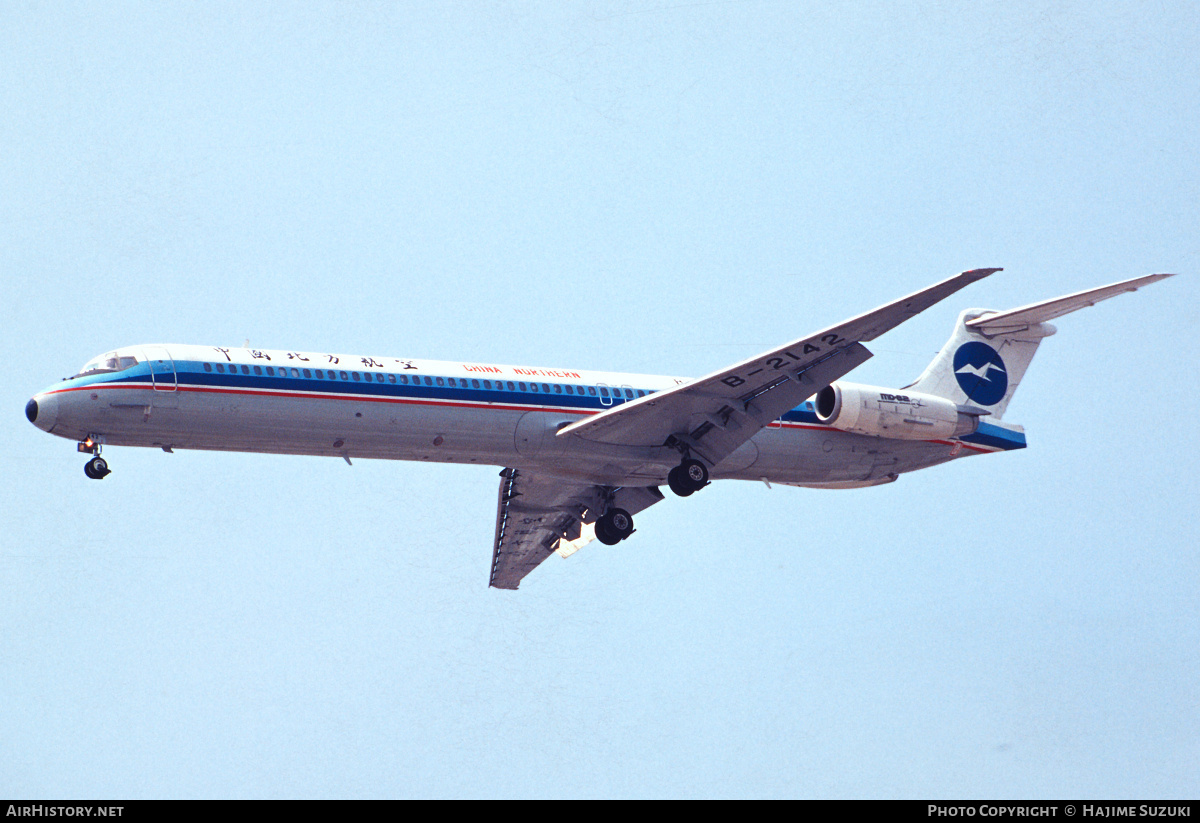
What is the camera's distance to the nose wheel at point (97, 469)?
79.3ft

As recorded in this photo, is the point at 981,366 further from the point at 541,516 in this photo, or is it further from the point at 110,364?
the point at 110,364

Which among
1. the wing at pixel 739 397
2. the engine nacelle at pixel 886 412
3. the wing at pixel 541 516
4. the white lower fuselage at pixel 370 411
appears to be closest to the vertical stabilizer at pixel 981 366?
the engine nacelle at pixel 886 412

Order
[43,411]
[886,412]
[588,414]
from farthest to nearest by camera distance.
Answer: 1. [886,412]
2. [588,414]
3. [43,411]

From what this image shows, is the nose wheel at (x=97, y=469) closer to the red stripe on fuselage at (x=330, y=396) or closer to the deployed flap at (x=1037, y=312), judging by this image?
the red stripe on fuselage at (x=330, y=396)

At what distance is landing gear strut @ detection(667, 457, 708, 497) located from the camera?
28.1 meters

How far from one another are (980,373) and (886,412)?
3.47 m

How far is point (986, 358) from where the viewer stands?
3127cm

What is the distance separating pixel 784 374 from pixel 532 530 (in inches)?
337

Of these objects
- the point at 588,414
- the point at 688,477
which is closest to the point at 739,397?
the point at 688,477

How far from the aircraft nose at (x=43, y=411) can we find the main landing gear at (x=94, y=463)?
66cm

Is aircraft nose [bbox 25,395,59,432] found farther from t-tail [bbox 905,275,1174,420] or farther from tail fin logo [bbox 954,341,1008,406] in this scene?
tail fin logo [bbox 954,341,1008,406]

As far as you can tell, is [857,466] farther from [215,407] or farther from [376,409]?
[215,407]

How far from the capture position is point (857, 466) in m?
30.1

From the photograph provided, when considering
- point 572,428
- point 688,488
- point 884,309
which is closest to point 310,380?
point 572,428
